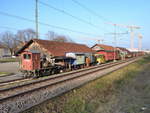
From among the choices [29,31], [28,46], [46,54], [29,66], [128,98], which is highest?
[29,31]

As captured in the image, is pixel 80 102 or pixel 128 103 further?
pixel 128 103

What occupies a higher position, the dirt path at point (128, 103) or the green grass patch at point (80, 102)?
the green grass patch at point (80, 102)

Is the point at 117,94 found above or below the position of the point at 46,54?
below

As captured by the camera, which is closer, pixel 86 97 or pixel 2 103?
pixel 2 103

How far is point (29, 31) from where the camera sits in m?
80.5

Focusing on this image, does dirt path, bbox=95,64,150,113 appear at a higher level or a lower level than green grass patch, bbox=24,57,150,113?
lower

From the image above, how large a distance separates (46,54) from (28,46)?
3.98 m

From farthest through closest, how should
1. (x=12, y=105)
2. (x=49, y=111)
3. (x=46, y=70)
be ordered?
1. (x=46, y=70)
2. (x=12, y=105)
3. (x=49, y=111)

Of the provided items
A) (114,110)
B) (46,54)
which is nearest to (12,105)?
(114,110)

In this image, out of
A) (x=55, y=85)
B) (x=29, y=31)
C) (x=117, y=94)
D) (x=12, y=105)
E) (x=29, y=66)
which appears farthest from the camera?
(x=29, y=31)

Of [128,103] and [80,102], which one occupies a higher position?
[80,102]

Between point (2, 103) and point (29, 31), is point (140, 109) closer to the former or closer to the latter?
point (2, 103)

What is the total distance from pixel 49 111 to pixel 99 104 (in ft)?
8.80

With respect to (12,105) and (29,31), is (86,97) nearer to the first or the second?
(12,105)
